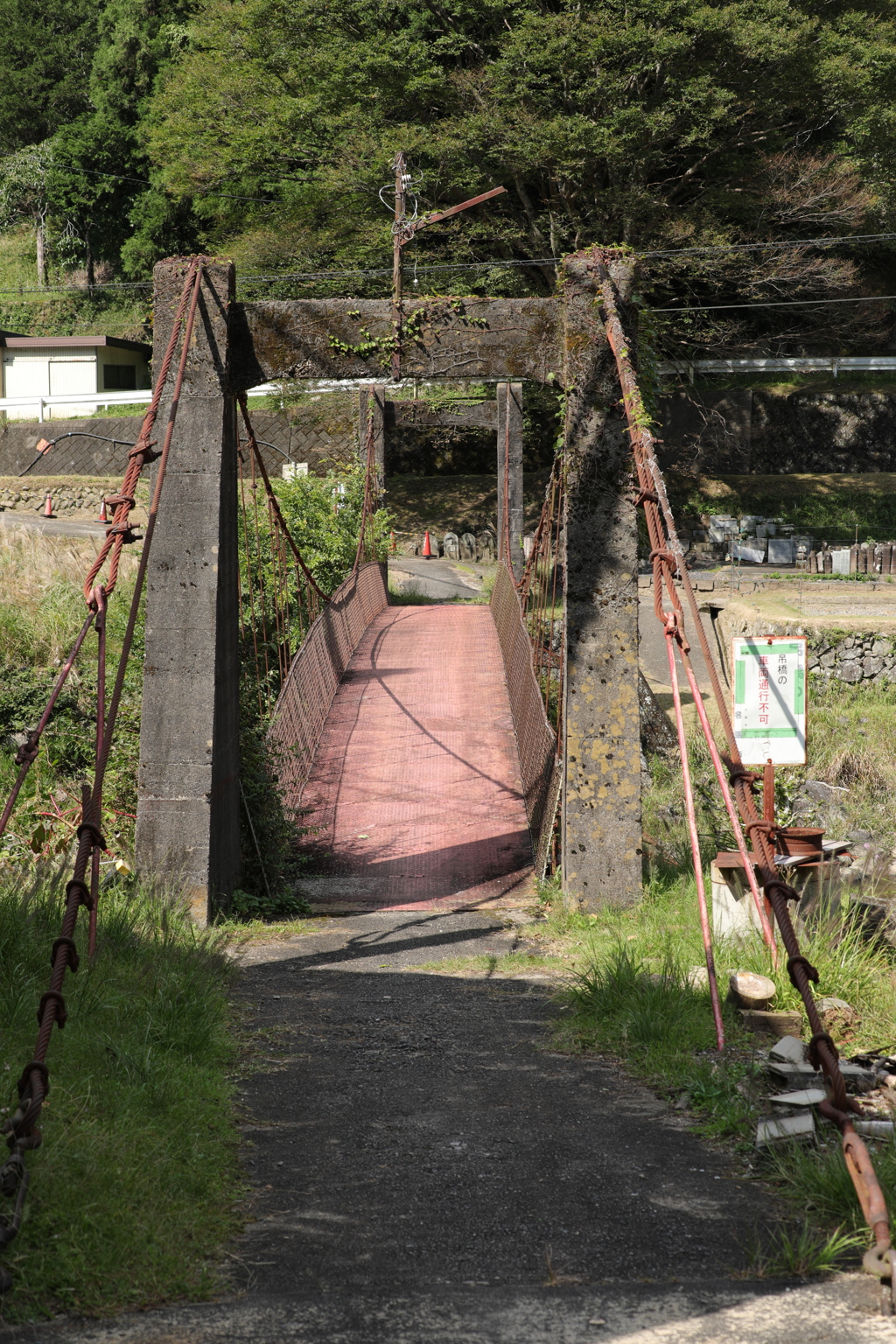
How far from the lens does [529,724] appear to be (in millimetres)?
8648

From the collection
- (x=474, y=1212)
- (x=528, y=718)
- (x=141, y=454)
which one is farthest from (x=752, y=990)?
(x=528, y=718)

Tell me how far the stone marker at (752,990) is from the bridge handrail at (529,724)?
241 cm

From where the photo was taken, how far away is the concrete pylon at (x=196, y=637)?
18.0 ft

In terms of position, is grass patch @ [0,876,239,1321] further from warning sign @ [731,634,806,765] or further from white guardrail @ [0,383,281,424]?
white guardrail @ [0,383,281,424]

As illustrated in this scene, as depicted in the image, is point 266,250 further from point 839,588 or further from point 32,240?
point 32,240

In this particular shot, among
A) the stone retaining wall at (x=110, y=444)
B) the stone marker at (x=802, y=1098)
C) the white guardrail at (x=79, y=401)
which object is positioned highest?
the white guardrail at (x=79, y=401)

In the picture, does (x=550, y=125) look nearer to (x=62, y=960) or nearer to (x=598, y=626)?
(x=598, y=626)

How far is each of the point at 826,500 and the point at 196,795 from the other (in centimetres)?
2494

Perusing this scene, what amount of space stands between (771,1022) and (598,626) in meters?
2.40

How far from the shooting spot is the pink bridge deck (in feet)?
22.3

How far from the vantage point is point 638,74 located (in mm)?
22391

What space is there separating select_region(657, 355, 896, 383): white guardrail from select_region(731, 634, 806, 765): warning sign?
82.8 ft

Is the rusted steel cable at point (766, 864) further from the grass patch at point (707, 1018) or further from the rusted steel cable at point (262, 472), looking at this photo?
the rusted steel cable at point (262, 472)

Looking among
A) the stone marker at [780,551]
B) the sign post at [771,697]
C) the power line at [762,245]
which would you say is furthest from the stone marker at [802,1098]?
the stone marker at [780,551]
